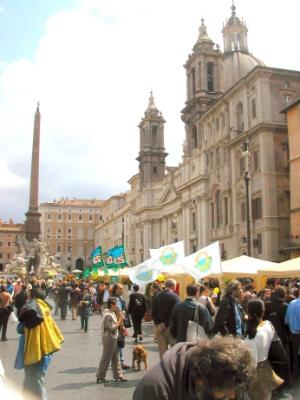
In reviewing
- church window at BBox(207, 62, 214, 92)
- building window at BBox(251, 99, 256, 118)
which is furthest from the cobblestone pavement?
church window at BBox(207, 62, 214, 92)

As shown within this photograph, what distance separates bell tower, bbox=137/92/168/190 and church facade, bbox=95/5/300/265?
6.2 inches

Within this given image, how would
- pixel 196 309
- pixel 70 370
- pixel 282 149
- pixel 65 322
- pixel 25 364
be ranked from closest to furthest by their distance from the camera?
1. pixel 25 364
2. pixel 196 309
3. pixel 70 370
4. pixel 65 322
5. pixel 282 149

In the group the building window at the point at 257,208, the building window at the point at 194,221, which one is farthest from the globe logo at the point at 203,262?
the building window at the point at 194,221

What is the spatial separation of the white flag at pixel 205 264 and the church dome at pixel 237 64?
158 feet

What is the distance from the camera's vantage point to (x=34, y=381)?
625 centimetres

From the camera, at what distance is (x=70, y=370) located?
9.94 m

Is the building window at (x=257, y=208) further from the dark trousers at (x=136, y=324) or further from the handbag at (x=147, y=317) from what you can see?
the dark trousers at (x=136, y=324)

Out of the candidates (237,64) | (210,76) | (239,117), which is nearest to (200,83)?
(210,76)

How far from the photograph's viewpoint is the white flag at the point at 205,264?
449 inches

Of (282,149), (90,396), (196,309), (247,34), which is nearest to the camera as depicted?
(196,309)

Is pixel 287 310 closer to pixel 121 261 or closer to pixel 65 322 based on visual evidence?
pixel 65 322

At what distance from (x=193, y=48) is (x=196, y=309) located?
188 ft

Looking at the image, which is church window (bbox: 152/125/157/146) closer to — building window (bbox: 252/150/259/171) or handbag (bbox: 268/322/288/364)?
building window (bbox: 252/150/259/171)

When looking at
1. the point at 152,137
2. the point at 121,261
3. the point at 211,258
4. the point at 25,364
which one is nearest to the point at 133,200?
the point at 152,137
